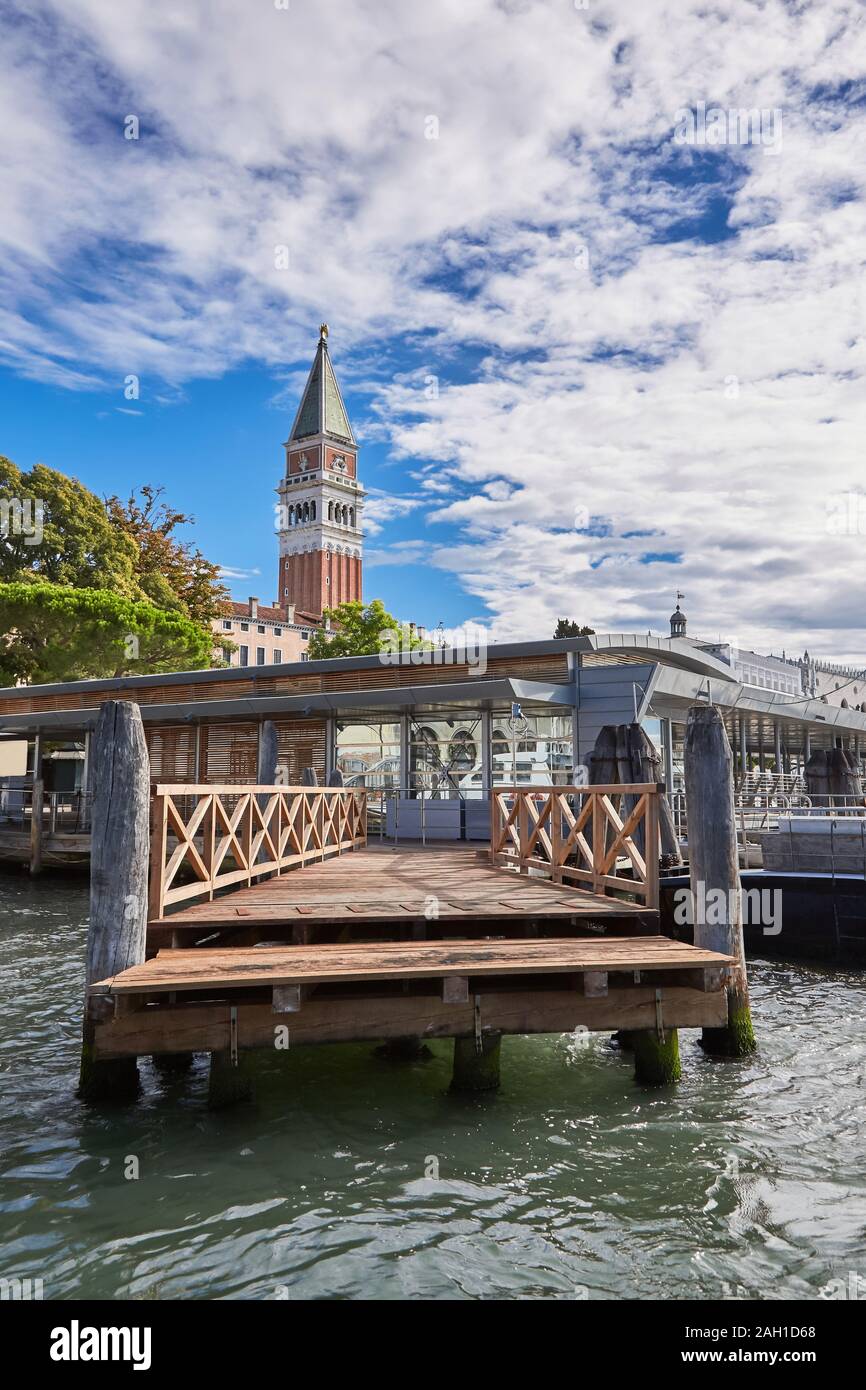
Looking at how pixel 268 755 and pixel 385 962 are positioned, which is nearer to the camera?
pixel 385 962

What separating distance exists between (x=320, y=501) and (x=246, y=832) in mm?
108628

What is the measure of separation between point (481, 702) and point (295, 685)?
6.89 meters

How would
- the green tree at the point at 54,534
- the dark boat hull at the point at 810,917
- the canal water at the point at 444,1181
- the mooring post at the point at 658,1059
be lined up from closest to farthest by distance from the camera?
1. the canal water at the point at 444,1181
2. the mooring post at the point at 658,1059
3. the dark boat hull at the point at 810,917
4. the green tree at the point at 54,534

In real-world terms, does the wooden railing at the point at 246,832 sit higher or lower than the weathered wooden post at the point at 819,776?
lower

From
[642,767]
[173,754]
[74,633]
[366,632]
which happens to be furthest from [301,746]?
[366,632]

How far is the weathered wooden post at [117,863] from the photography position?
22.3 feet

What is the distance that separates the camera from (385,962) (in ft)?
22.2

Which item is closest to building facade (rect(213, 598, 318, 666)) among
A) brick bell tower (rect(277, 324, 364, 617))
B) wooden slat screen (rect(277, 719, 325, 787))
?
brick bell tower (rect(277, 324, 364, 617))

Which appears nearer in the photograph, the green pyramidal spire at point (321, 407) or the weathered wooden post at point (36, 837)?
the weathered wooden post at point (36, 837)

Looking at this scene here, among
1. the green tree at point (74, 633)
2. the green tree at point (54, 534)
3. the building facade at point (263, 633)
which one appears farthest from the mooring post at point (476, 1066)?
the building facade at point (263, 633)

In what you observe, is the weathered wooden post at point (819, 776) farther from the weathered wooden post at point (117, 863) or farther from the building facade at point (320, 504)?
the building facade at point (320, 504)

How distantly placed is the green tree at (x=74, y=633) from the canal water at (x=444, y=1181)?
85.4ft

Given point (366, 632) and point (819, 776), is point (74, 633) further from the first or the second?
point (819, 776)
